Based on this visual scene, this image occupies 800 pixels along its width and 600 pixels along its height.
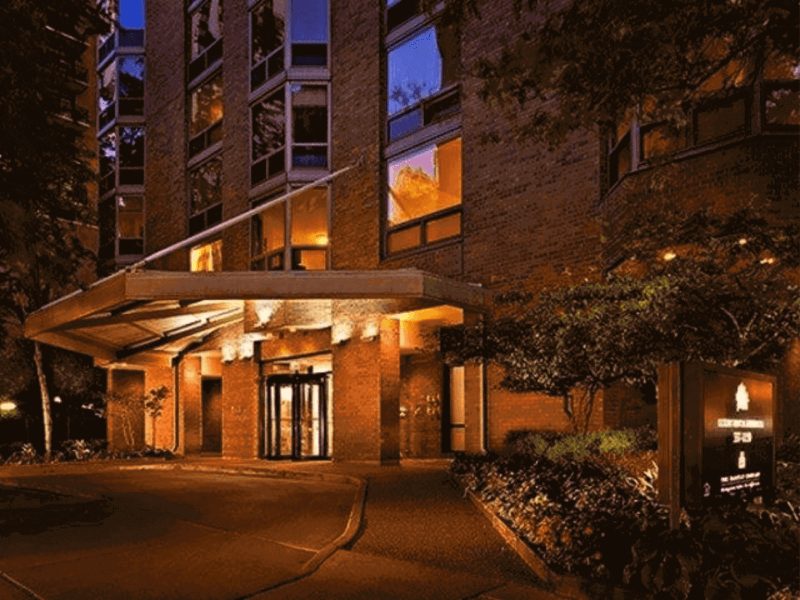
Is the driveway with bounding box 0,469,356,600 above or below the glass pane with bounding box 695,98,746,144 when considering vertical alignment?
below

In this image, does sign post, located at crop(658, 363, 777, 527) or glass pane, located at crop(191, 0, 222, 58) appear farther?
glass pane, located at crop(191, 0, 222, 58)

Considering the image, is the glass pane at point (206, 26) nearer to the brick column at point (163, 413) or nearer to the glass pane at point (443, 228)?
the brick column at point (163, 413)

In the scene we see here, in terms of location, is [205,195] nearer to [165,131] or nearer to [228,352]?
[165,131]

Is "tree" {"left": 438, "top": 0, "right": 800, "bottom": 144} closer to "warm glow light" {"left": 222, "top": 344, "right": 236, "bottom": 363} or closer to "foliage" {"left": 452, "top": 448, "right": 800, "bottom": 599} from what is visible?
"foliage" {"left": 452, "top": 448, "right": 800, "bottom": 599}

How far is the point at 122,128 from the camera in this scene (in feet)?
102

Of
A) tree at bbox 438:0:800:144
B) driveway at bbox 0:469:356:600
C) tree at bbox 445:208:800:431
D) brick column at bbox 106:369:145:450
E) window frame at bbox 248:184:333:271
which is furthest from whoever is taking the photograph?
brick column at bbox 106:369:145:450

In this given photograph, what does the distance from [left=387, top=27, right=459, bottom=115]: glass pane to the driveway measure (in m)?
10.4

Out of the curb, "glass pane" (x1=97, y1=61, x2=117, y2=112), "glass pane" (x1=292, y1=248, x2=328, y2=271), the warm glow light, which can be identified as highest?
"glass pane" (x1=97, y1=61, x2=117, y2=112)

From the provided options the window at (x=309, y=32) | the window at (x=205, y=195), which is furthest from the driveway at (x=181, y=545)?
the window at (x=205, y=195)

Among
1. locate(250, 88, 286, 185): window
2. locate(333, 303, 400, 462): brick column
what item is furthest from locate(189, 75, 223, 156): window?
locate(333, 303, 400, 462): brick column

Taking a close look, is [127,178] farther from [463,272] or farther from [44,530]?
[44,530]

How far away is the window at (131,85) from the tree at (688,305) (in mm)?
24612

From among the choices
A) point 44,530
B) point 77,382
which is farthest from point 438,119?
point 77,382

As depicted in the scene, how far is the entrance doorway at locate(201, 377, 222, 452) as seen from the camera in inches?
1158
